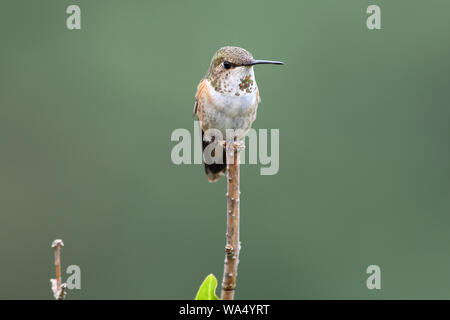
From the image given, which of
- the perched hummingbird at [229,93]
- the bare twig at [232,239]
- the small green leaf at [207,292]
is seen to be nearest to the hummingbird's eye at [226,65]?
the perched hummingbird at [229,93]

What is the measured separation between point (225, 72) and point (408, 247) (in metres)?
5.83

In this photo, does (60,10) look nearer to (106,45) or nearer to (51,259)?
(106,45)

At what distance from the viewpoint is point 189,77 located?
10.7 meters

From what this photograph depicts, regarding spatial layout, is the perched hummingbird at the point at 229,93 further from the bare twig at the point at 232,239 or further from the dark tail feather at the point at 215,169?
the bare twig at the point at 232,239

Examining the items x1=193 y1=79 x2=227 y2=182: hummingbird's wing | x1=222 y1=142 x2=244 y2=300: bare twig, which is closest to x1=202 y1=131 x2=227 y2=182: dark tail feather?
x1=193 y1=79 x2=227 y2=182: hummingbird's wing

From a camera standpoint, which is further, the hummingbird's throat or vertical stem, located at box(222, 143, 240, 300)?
the hummingbird's throat

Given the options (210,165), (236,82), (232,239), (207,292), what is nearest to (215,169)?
(210,165)

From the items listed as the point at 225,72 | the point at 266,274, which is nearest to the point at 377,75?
the point at 266,274

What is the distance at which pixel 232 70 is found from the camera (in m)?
4.91

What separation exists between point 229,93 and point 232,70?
227mm

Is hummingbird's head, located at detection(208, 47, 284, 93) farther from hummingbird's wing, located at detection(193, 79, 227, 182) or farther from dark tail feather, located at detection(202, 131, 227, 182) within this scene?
dark tail feather, located at detection(202, 131, 227, 182)

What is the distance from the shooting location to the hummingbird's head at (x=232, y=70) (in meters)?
4.83

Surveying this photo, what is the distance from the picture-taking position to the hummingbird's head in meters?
4.83

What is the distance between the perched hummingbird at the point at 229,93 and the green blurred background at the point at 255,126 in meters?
4.05
